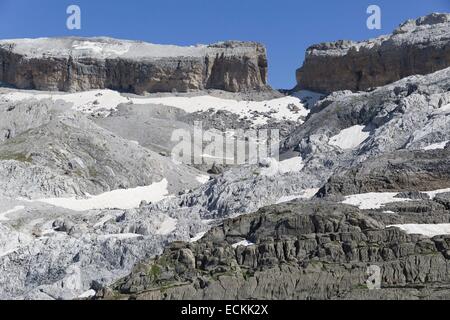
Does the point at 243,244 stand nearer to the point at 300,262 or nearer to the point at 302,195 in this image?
the point at 300,262

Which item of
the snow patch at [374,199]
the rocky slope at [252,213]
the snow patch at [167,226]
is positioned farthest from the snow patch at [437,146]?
the snow patch at [167,226]

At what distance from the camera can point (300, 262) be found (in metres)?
65.1

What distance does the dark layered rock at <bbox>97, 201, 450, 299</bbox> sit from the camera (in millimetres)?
61375

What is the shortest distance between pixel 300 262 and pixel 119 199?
5945 cm

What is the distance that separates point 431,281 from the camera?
6088 cm

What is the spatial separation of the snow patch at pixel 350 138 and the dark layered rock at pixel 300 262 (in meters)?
34.1

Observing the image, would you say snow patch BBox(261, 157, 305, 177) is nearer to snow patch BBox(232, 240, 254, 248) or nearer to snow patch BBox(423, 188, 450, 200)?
snow patch BBox(423, 188, 450, 200)

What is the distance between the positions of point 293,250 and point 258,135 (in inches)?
4759

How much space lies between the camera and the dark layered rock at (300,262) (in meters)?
61.4

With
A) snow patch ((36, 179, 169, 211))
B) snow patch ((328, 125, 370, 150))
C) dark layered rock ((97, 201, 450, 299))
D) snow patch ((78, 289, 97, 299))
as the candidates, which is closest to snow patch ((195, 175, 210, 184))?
snow patch ((36, 179, 169, 211))

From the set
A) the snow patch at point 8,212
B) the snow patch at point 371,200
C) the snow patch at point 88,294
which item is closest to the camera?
the snow patch at point 88,294

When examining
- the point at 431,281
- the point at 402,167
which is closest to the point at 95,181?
the point at 402,167

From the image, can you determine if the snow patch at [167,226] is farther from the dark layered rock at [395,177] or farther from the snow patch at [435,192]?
the snow patch at [435,192]

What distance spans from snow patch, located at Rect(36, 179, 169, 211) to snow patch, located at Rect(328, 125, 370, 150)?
22219 mm
